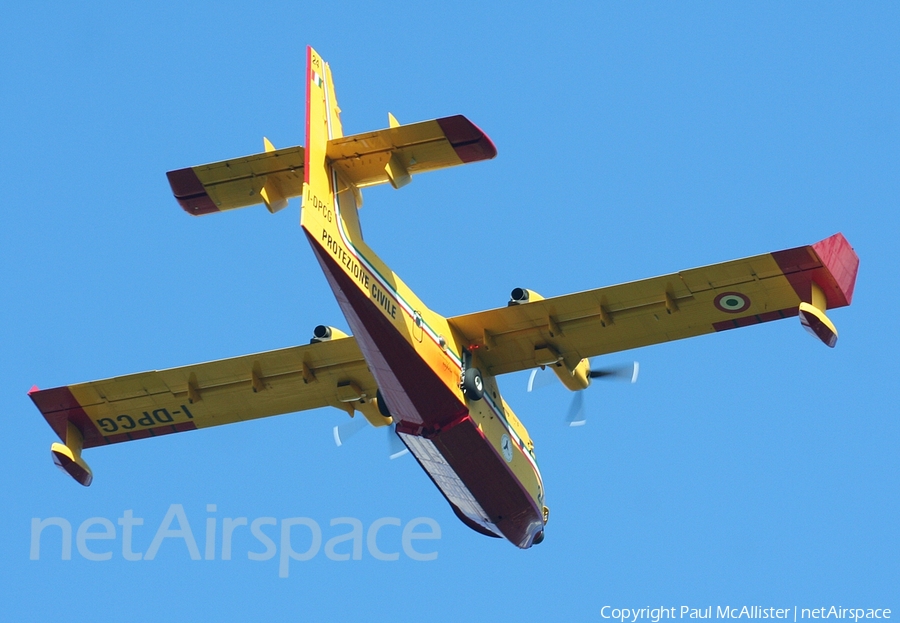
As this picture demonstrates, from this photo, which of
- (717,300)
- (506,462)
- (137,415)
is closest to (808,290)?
(717,300)

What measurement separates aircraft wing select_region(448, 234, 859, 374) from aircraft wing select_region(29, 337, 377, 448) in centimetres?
263

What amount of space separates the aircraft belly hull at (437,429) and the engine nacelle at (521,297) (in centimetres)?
197

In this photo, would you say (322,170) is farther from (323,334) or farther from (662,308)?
(662,308)

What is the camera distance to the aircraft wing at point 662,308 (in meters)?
24.1

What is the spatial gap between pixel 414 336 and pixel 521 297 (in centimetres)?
237

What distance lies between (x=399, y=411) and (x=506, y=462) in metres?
2.50

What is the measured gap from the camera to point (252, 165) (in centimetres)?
2352

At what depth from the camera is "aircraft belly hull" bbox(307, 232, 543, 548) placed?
22875mm

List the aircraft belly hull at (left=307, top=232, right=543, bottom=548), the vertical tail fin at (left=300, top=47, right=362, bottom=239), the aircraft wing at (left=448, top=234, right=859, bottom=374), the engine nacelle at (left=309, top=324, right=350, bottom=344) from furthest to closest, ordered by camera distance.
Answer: the engine nacelle at (left=309, top=324, right=350, bottom=344) < the aircraft wing at (left=448, top=234, right=859, bottom=374) < the aircraft belly hull at (left=307, top=232, right=543, bottom=548) < the vertical tail fin at (left=300, top=47, right=362, bottom=239)

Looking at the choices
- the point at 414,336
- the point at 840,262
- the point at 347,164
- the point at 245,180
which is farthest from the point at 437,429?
the point at 840,262

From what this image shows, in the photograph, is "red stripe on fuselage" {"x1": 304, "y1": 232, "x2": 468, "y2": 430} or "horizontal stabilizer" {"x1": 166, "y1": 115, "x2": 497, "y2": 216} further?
"horizontal stabilizer" {"x1": 166, "y1": 115, "x2": 497, "y2": 216}

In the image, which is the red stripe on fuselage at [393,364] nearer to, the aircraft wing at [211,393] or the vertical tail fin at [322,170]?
the vertical tail fin at [322,170]

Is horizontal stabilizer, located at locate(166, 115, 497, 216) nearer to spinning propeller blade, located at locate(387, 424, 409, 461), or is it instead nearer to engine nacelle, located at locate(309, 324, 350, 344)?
engine nacelle, located at locate(309, 324, 350, 344)

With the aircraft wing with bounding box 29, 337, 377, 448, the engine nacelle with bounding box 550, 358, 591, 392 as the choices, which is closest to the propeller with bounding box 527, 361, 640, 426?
the engine nacelle with bounding box 550, 358, 591, 392
